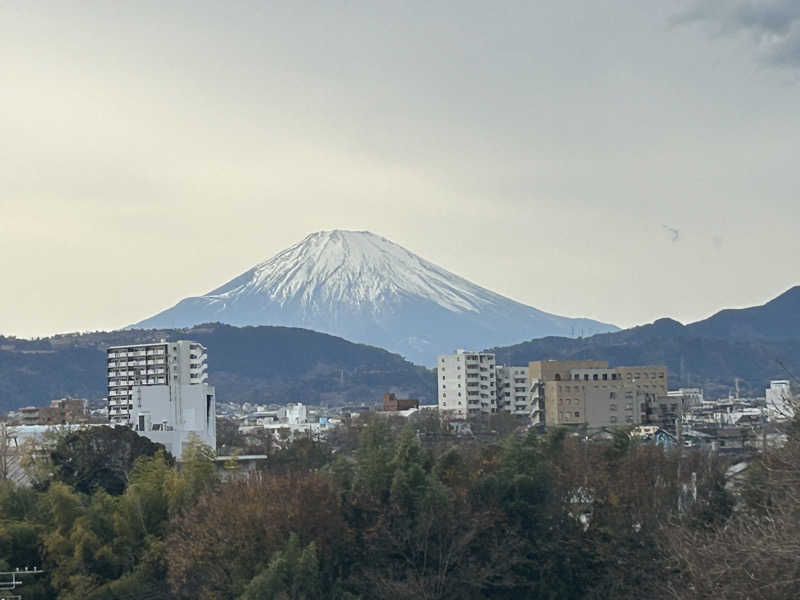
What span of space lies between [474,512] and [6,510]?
30.3ft

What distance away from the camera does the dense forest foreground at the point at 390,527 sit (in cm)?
2258

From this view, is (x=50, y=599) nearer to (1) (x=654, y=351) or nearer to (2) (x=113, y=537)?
(2) (x=113, y=537)

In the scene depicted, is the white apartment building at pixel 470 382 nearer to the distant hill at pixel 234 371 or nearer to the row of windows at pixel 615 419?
the row of windows at pixel 615 419

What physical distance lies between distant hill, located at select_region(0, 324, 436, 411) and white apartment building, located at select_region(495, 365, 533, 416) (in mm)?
66316

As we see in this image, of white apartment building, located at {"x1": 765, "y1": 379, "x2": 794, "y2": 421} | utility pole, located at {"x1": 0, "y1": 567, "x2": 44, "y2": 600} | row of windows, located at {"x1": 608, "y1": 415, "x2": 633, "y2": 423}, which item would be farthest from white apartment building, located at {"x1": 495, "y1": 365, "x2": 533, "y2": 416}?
utility pole, located at {"x1": 0, "y1": 567, "x2": 44, "y2": 600}

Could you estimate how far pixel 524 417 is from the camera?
85500 mm

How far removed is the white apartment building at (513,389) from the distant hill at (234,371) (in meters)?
66.3

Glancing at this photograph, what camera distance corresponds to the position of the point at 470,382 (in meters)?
91.0

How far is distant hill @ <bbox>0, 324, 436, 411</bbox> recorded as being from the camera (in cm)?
15725

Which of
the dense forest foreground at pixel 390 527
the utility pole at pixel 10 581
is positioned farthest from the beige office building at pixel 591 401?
the utility pole at pixel 10 581

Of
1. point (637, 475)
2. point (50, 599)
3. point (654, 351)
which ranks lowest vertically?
point (50, 599)

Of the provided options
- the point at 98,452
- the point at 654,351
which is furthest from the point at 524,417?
the point at 654,351

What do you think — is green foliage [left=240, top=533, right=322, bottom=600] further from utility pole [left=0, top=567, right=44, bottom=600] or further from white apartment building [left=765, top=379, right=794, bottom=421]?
white apartment building [left=765, top=379, right=794, bottom=421]

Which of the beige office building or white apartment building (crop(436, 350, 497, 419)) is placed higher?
white apartment building (crop(436, 350, 497, 419))
